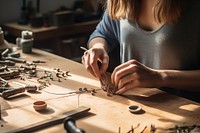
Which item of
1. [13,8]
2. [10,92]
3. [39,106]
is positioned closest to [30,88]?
[10,92]

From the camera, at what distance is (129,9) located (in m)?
1.72

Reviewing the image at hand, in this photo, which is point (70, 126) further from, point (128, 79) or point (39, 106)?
point (128, 79)

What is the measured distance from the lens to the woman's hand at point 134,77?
142 centimetres

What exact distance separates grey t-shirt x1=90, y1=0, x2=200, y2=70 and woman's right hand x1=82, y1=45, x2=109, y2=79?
20cm

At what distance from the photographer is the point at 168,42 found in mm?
1615

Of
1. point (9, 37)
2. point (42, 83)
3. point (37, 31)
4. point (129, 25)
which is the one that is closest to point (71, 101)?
point (42, 83)

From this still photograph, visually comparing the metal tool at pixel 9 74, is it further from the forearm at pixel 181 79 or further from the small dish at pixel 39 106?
the forearm at pixel 181 79

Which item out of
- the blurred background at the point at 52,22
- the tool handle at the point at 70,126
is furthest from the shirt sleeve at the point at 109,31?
the blurred background at the point at 52,22

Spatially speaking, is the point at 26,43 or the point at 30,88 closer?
the point at 30,88

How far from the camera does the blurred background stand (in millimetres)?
2957

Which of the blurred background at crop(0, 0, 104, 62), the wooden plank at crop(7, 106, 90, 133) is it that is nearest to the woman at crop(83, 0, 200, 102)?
the wooden plank at crop(7, 106, 90, 133)

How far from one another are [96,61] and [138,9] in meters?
0.35

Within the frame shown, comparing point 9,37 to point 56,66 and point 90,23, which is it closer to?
point 90,23

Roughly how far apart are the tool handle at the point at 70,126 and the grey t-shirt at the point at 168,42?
629mm
